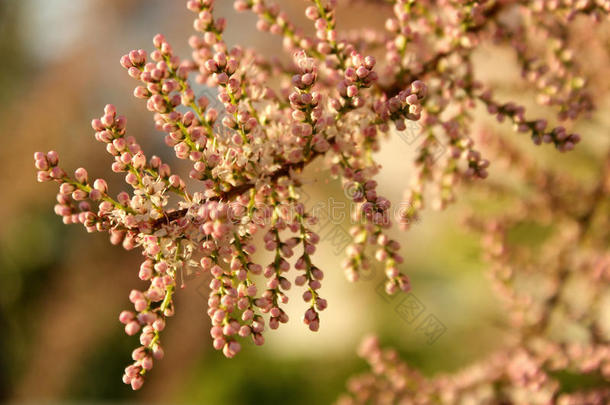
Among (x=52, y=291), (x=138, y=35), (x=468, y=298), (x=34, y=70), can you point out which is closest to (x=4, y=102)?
(x=34, y=70)

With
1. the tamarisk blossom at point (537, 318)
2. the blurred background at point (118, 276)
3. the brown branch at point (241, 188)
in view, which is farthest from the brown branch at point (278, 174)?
the blurred background at point (118, 276)

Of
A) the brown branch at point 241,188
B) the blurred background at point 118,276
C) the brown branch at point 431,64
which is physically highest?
the blurred background at point 118,276

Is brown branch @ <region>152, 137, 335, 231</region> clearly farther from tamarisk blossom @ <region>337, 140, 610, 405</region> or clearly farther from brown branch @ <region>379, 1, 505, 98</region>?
tamarisk blossom @ <region>337, 140, 610, 405</region>

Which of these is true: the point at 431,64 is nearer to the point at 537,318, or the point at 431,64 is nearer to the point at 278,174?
the point at 278,174

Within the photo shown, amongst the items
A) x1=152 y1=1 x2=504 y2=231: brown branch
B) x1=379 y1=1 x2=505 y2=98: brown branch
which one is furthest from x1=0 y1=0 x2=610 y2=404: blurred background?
x1=152 y1=1 x2=504 y2=231: brown branch

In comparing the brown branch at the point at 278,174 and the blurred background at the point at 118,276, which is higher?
the blurred background at the point at 118,276

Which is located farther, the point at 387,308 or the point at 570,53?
the point at 387,308

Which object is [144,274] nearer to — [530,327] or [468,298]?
[530,327]

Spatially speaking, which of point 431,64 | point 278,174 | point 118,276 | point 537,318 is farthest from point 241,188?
point 118,276

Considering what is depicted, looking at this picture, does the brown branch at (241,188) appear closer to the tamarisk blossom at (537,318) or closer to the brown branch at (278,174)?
the brown branch at (278,174)
